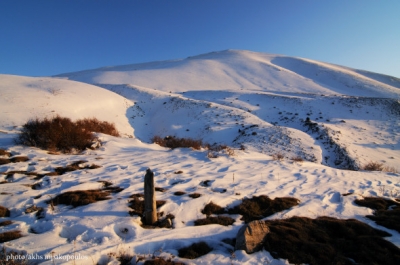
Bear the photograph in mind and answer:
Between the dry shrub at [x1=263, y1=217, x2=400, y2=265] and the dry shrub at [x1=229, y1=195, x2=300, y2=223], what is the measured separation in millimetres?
573

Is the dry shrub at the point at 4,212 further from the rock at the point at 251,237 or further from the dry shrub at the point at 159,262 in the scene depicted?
the rock at the point at 251,237

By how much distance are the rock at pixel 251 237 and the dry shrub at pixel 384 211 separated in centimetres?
289

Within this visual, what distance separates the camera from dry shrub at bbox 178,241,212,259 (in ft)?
11.4

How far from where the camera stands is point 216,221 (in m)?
4.63

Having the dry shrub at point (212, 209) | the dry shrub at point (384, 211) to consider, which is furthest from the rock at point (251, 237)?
the dry shrub at point (384, 211)

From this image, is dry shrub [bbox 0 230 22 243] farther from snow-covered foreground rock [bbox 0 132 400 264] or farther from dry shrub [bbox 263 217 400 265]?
dry shrub [bbox 263 217 400 265]

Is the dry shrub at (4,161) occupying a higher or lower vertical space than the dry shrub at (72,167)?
higher

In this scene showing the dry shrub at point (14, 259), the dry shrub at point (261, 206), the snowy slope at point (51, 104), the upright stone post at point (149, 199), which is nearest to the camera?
the dry shrub at point (14, 259)

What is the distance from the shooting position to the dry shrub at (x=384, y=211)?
15.0 feet

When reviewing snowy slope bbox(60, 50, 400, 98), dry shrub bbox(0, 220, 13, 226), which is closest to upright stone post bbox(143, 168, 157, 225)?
dry shrub bbox(0, 220, 13, 226)

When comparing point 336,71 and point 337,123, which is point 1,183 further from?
point 336,71

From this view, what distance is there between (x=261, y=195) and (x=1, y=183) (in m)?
7.39

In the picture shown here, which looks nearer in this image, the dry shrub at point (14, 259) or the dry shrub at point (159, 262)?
the dry shrub at point (14, 259)

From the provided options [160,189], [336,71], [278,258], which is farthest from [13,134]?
[336,71]
